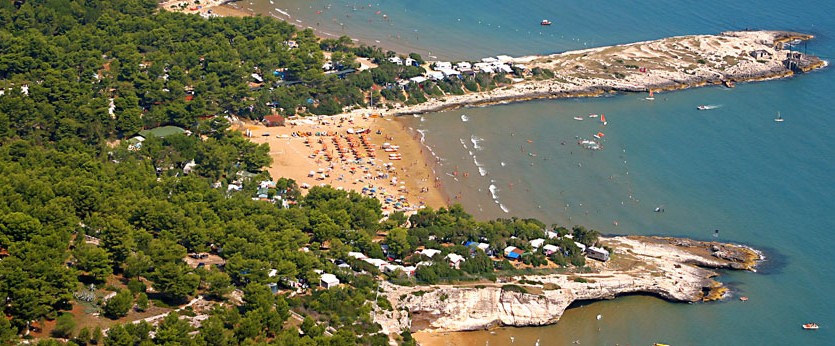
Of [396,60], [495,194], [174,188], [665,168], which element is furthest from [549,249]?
[396,60]

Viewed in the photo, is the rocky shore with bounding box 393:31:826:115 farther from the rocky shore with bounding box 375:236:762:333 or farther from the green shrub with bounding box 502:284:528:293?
the green shrub with bounding box 502:284:528:293

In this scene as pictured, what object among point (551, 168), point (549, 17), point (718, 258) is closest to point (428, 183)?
point (551, 168)

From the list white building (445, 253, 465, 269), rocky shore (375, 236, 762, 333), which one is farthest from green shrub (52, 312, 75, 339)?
white building (445, 253, 465, 269)

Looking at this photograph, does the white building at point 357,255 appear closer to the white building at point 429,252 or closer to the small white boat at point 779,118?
the white building at point 429,252

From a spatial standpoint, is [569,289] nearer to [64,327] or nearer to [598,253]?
[598,253]

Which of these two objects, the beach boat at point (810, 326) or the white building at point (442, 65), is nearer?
the beach boat at point (810, 326)

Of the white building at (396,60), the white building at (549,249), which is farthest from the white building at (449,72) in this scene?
the white building at (549,249)
